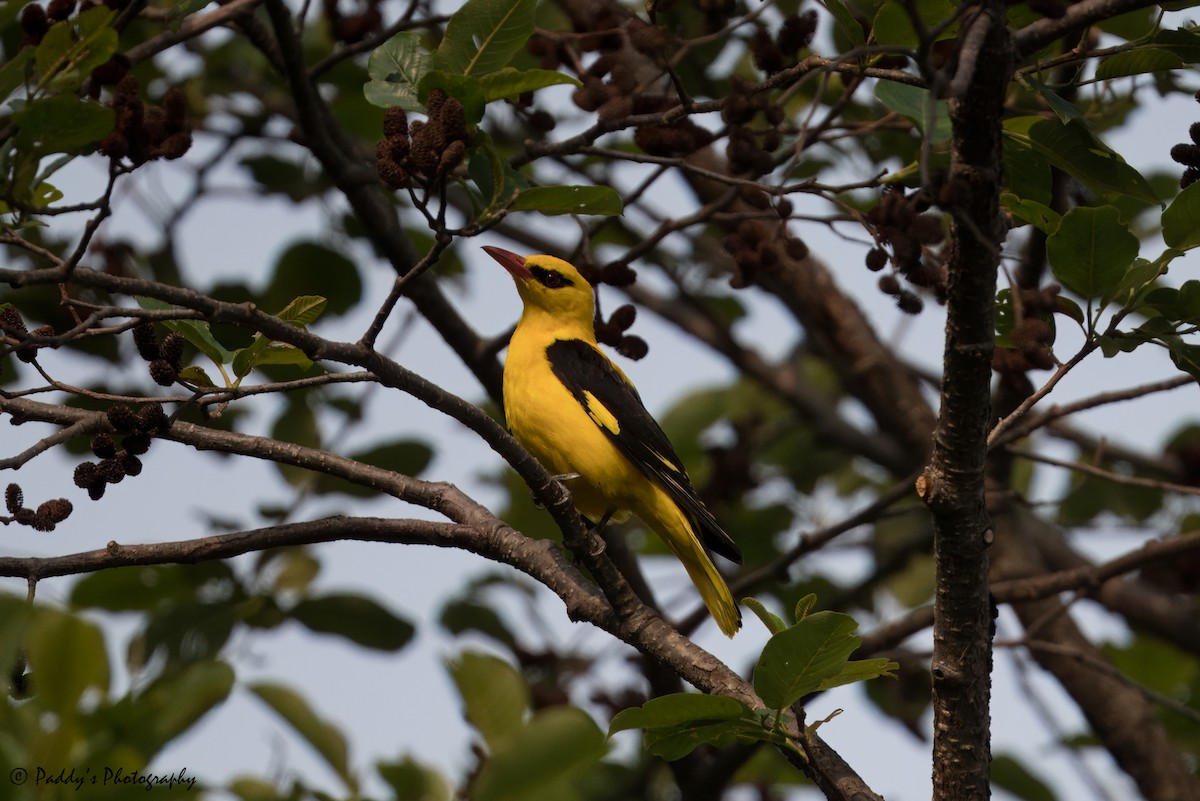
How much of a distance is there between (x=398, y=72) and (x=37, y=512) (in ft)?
4.62

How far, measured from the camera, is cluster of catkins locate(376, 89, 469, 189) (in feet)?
8.77

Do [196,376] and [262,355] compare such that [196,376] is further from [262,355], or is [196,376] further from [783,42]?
[783,42]

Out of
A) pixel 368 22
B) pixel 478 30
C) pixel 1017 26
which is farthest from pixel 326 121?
pixel 1017 26

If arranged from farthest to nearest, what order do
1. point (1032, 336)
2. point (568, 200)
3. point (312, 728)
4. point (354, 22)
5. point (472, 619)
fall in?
1. point (472, 619)
2. point (354, 22)
3. point (1032, 336)
4. point (568, 200)
5. point (312, 728)

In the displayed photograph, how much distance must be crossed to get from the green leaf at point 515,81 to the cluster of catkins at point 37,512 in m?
1.37

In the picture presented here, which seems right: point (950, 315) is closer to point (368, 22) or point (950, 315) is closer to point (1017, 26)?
point (1017, 26)

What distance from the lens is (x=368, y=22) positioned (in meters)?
4.89

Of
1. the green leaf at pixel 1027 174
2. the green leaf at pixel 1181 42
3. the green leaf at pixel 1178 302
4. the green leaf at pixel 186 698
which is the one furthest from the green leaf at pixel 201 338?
the green leaf at pixel 1181 42

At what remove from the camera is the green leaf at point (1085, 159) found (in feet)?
9.94

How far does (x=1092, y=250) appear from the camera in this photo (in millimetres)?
2828

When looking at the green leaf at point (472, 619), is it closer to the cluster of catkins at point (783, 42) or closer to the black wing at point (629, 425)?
the black wing at point (629, 425)

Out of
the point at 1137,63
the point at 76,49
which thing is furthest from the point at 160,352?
the point at 1137,63

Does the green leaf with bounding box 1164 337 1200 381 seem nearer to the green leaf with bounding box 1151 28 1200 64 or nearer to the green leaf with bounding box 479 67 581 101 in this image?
the green leaf with bounding box 1151 28 1200 64

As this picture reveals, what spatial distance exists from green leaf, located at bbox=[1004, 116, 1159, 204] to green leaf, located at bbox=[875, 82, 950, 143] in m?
0.22
